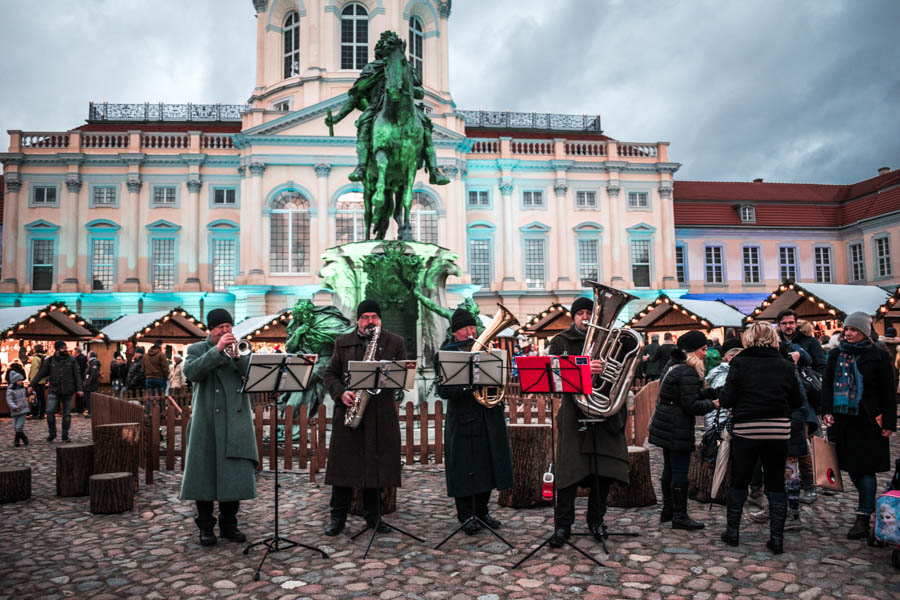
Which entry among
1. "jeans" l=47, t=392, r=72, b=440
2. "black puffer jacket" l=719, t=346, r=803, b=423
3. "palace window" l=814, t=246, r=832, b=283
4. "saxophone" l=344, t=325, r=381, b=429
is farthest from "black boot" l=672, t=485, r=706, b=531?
"palace window" l=814, t=246, r=832, b=283

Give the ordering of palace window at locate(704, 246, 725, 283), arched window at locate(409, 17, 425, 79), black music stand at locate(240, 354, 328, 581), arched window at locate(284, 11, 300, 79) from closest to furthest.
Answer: black music stand at locate(240, 354, 328, 581) → arched window at locate(284, 11, 300, 79) → arched window at locate(409, 17, 425, 79) → palace window at locate(704, 246, 725, 283)

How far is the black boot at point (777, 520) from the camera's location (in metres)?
5.25

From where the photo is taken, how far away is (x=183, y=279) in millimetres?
35375

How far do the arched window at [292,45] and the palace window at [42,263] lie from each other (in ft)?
50.5

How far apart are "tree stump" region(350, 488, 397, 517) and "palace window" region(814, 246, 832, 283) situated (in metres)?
41.1

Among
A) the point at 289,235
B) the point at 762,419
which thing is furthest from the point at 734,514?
the point at 289,235

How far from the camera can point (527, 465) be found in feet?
22.0

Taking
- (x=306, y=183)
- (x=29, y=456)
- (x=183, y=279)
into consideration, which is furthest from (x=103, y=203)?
(x=29, y=456)

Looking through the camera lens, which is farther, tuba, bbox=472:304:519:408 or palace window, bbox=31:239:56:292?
palace window, bbox=31:239:56:292

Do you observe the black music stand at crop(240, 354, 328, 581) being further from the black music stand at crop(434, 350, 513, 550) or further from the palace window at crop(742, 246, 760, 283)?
the palace window at crop(742, 246, 760, 283)

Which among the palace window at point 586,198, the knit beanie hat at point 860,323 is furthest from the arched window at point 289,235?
the knit beanie hat at point 860,323

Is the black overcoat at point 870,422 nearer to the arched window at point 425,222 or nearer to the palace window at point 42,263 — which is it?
the arched window at point 425,222

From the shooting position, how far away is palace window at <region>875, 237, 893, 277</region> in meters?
37.8

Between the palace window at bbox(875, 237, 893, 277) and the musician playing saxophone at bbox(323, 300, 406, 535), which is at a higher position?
the palace window at bbox(875, 237, 893, 277)
